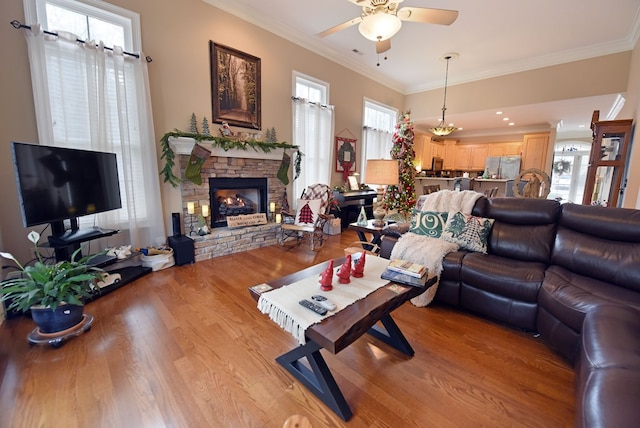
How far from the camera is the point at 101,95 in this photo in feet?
9.23

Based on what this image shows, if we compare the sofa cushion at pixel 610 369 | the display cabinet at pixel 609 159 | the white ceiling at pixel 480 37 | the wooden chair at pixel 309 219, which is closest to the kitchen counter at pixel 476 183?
the white ceiling at pixel 480 37

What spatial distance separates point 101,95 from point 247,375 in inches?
125

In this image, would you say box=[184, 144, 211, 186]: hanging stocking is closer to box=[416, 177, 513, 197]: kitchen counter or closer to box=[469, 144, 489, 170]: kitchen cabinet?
box=[416, 177, 513, 197]: kitchen counter

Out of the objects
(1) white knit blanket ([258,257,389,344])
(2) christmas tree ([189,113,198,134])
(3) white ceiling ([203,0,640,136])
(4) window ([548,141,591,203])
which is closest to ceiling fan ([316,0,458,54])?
(3) white ceiling ([203,0,640,136])

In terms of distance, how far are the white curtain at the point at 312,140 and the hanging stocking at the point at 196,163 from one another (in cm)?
179

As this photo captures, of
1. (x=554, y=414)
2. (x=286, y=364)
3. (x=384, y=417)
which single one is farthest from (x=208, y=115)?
(x=554, y=414)

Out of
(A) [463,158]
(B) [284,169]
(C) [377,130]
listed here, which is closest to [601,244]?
(B) [284,169]

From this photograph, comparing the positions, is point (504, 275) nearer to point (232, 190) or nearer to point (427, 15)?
point (427, 15)

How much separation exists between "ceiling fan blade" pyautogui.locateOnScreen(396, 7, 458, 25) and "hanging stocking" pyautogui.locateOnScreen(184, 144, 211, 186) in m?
2.72

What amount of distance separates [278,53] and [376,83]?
2.84 m

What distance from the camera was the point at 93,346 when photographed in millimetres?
1845

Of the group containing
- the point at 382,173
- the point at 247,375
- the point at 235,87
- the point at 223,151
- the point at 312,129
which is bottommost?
the point at 247,375

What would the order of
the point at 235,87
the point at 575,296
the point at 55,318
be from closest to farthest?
1. the point at 575,296
2. the point at 55,318
3. the point at 235,87

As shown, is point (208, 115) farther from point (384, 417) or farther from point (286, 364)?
point (384, 417)
